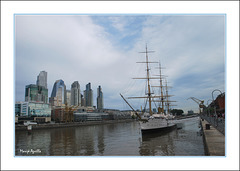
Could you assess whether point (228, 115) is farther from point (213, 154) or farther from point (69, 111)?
point (69, 111)

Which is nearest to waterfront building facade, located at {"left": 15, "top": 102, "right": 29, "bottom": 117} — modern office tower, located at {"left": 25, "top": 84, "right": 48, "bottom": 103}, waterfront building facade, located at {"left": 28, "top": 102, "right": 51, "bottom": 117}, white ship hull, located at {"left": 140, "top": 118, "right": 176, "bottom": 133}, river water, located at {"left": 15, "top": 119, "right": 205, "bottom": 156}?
waterfront building facade, located at {"left": 28, "top": 102, "right": 51, "bottom": 117}

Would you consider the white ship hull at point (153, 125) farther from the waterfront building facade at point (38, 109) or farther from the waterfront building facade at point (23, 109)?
the waterfront building facade at point (38, 109)

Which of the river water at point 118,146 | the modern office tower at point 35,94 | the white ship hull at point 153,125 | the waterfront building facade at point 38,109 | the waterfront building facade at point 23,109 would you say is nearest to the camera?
the river water at point 118,146

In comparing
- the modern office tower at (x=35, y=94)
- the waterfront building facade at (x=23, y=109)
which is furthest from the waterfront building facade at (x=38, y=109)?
the modern office tower at (x=35, y=94)

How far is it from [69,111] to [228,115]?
12413cm

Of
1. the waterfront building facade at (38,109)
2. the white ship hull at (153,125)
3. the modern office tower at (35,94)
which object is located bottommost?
the waterfront building facade at (38,109)

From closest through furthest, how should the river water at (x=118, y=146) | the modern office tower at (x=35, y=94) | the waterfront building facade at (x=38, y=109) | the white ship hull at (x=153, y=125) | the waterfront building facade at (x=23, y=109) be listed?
the river water at (x=118, y=146) < the white ship hull at (x=153, y=125) < the waterfront building facade at (x=23, y=109) < the waterfront building facade at (x=38, y=109) < the modern office tower at (x=35, y=94)

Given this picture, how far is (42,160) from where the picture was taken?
38.0ft

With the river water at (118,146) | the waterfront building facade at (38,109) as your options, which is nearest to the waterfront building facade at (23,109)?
the waterfront building facade at (38,109)

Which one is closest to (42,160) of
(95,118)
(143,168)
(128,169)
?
(128,169)

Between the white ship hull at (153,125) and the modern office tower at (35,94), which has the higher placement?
the modern office tower at (35,94)

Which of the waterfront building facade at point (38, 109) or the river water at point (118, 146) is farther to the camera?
the waterfront building facade at point (38, 109)

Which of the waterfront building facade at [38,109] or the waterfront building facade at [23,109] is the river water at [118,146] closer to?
the waterfront building facade at [23,109]

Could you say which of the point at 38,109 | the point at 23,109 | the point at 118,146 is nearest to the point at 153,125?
the point at 118,146
